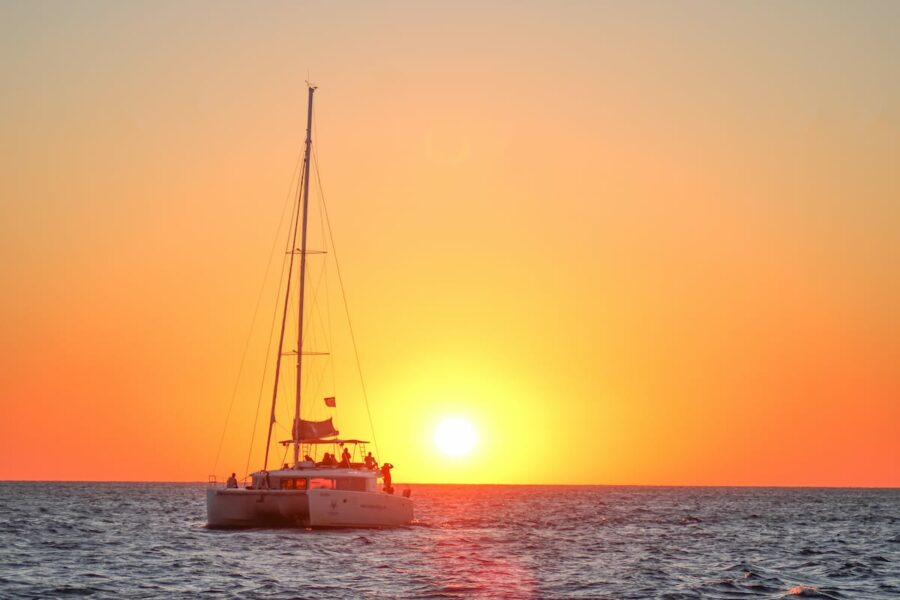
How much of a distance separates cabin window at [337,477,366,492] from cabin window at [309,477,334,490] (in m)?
0.47

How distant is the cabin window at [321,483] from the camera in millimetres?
66062

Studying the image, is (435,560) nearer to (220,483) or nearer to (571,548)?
(571,548)

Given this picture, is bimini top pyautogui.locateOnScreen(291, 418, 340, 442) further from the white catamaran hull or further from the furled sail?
the white catamaran hull

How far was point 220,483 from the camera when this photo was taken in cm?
7244

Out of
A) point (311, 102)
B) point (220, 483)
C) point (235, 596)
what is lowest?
point (235, 596)

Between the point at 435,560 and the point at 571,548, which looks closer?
the point at 435,560

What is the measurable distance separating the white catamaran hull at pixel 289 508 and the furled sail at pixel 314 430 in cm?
500

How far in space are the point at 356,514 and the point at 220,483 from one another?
10.2 metres

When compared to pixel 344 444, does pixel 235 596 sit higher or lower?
lower

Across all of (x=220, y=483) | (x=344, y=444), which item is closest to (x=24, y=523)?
(x=220, y=483)

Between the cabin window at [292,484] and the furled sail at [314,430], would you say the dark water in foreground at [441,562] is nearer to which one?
the cabin window at [292,484]

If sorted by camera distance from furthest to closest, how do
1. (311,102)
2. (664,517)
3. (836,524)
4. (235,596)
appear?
(664,517), (836,524), (311,102), (235,596)

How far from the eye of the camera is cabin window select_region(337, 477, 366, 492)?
6688cm

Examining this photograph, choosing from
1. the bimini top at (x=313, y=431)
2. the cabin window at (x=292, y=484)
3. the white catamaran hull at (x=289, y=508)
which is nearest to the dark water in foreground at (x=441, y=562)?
the white catamaran hull at (x=289, y=508)
